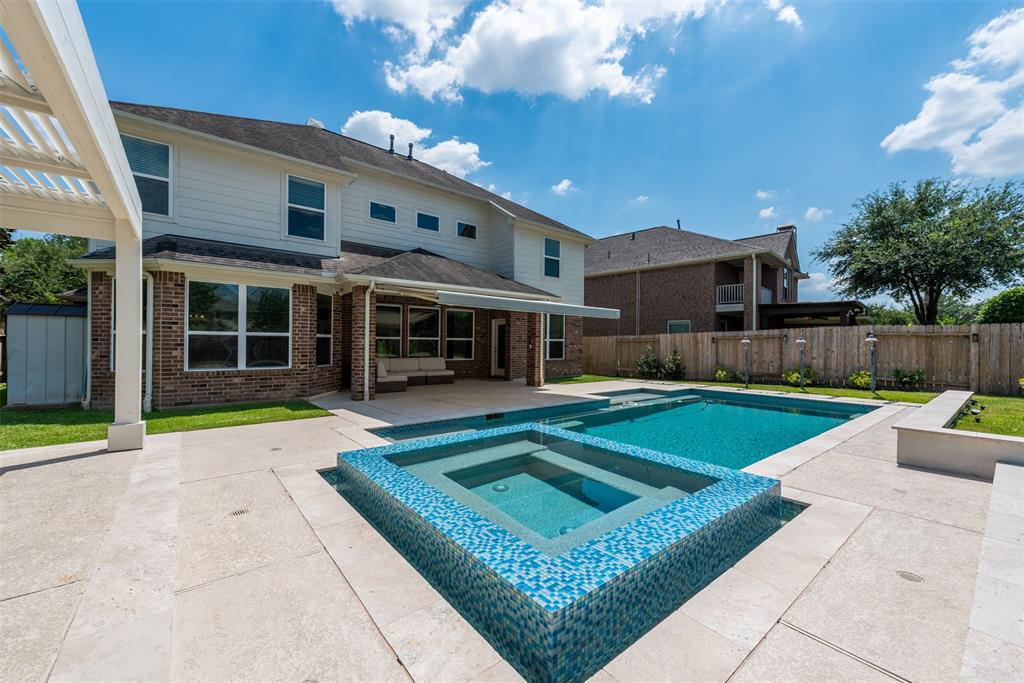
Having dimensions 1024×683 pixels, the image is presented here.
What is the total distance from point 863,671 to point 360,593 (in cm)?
299

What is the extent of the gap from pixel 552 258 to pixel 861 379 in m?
12.1

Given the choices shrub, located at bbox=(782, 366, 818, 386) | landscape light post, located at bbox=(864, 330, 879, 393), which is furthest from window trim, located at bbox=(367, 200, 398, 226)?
landscape light post, located at bbox=(864, 330, 879, 393)

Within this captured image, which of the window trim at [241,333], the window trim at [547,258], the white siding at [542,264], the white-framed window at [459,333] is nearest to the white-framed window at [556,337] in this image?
the white siding at [542,264]

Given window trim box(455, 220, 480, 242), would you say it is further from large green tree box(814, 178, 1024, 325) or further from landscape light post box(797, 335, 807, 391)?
large green tree box(814, 178, 1024, 325)

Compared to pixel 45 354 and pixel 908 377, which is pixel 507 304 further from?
pixel 908 377

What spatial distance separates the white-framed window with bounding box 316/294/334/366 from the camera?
12.2 metres

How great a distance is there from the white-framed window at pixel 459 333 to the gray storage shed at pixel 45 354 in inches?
404

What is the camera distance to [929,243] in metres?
21.7

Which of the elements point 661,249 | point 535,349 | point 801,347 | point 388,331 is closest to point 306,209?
point 388,331

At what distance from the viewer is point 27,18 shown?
2.19 metres

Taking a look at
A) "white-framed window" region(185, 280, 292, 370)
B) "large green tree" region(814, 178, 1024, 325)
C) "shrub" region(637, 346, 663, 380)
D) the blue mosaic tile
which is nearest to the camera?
the blue mosaic tile

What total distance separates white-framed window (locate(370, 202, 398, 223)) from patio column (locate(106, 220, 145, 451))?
887 cm

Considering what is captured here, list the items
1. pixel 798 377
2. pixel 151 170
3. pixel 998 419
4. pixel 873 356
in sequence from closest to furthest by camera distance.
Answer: pixel 998 419, pixel 151 170, pixel 873 356, pixel 798 377

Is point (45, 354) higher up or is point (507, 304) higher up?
point (507, 304)
